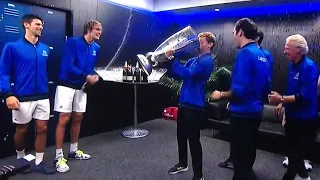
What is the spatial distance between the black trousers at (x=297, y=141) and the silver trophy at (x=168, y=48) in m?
1.04

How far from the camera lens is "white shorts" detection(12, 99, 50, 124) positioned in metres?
2.29

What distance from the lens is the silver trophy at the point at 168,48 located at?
6.56 ft

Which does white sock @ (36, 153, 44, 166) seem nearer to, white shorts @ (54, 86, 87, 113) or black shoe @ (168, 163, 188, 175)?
white shorts @ (54, 86, 87, 113)

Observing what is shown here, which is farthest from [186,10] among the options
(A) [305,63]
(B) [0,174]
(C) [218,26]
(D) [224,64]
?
(B) [0,174]

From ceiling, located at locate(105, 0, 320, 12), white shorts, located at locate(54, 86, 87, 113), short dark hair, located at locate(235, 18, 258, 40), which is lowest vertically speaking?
white shorts, located at locate(54, 86, 87, 113)

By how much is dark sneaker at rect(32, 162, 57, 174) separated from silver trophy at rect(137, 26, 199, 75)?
4.46 ft

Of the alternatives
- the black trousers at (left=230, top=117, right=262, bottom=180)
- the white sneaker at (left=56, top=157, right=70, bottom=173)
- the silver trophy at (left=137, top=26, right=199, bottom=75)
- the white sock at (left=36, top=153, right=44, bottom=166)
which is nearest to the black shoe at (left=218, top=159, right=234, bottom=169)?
the black trousers at (left=230, top=117, right=262, bottom=180)

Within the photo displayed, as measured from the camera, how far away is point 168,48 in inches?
78.5

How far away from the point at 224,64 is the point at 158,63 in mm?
2681

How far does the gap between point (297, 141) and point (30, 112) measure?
2.34 meters

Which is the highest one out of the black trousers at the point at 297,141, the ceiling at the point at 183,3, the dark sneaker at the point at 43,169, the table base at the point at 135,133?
the ceiling at the point at 183,3

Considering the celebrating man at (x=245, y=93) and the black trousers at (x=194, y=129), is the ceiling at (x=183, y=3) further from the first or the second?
the black trousers at (x=194, y=129)

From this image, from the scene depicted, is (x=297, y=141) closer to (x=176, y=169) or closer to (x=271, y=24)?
(x=176, y=169)

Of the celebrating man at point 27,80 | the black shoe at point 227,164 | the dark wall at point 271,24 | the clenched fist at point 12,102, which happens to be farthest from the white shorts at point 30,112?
the dark wall at point 271,24
